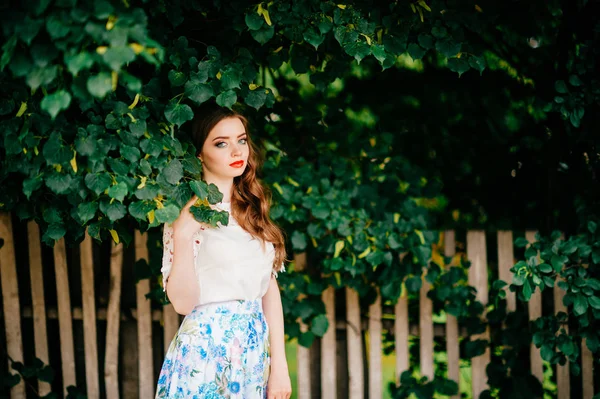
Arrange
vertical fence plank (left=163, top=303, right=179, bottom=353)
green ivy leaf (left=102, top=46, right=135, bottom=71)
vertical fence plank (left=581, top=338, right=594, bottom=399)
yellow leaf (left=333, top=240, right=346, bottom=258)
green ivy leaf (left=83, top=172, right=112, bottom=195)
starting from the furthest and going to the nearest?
vertical fence plank (left=163, top=303, right=179, bottom=353) < vertical fence plank (left=581, top=338, right=594, bottom=399) < yellow leaf (left=333, top=240, right=346, bottom=258) < green ivy leaf (left=83, top=172, right=112, bottom=195) < green ivy leaf (left=102, top=46, right=135, bottom=71)

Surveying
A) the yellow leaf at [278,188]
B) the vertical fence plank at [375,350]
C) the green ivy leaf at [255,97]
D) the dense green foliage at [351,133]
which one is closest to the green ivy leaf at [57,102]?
the dense green foliage at [351,133]

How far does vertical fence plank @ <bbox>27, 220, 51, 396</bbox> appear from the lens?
10.6ft

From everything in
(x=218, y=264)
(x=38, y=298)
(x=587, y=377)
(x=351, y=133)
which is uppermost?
(x=351, y=133)

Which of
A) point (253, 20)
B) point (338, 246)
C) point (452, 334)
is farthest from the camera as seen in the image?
point (452, 334)

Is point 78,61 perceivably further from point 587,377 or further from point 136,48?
point 587,377

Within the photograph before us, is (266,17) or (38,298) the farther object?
(38,298)

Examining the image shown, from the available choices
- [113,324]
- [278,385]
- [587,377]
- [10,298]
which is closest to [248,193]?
[278,385]

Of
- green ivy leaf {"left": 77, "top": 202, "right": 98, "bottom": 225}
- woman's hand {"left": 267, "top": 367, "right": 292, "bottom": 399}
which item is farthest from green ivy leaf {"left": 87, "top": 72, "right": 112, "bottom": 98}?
woman's hand {"left": 267, "top": 367, "right": 292, "bottom": 399}

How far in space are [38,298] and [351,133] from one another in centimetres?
201

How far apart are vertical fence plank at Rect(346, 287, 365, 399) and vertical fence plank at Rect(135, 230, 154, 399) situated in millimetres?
1120

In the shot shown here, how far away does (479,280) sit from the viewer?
3246 mm

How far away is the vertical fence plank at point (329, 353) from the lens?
3.25 metres

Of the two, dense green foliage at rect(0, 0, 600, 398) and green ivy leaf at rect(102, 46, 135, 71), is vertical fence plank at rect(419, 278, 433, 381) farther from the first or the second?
green ivy leaf at rect(102, 46, 135, 71)

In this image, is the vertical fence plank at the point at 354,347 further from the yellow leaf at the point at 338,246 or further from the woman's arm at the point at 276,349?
the woman's arm at the point at 276,349
